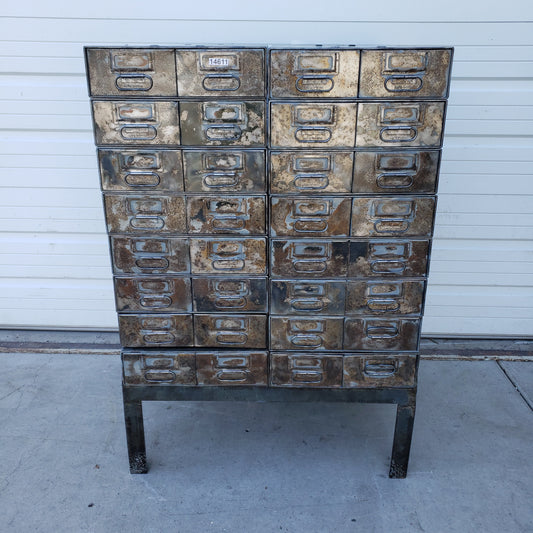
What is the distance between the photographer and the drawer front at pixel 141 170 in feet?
6.81

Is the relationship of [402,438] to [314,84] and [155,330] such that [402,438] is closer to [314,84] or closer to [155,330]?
[155,330]

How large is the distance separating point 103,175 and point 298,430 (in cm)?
174

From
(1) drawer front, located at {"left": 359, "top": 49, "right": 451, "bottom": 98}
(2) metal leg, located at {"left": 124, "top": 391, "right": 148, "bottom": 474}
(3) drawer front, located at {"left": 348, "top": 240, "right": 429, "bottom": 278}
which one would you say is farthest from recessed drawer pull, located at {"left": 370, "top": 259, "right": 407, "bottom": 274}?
(2) metal leg, located at {"left": 124, "top": 391, "right": 148, "bottom": 474}

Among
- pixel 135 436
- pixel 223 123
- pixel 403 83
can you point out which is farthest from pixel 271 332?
pixel 403 83

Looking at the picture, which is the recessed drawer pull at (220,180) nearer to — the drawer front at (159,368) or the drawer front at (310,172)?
the drawer front at (310,172)

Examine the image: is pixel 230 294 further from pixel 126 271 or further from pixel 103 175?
pixel 103 175

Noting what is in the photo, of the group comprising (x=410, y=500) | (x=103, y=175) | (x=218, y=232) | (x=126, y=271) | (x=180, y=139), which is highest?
(x=180, y=139)

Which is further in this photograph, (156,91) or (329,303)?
(329,303)

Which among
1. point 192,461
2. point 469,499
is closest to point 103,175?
point 192,461

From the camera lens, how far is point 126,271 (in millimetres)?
2254

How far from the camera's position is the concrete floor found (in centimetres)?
226

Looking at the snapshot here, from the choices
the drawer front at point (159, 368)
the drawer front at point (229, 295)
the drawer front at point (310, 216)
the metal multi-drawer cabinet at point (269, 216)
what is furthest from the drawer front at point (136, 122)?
the drawer front at point (159, 368)

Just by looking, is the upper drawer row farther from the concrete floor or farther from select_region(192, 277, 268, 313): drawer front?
the concrete floor

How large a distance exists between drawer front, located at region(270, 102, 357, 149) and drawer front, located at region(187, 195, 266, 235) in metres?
0.28
